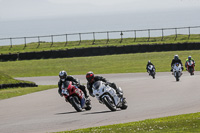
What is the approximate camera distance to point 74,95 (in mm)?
19141

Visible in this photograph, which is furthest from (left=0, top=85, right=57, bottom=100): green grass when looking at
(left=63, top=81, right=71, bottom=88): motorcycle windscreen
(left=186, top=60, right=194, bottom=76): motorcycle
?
(left=186, top=60, right=194, bottom=76): motorcycle

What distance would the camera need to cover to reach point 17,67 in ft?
176

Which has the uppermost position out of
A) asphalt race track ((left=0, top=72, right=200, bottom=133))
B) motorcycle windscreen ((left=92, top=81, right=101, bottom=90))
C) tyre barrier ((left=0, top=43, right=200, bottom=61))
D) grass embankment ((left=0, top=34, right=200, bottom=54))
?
grass embankment ((left=0, top=34, right=200, bottom=54))

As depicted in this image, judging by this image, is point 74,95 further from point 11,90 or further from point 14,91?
point 11,90

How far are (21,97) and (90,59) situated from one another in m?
28.5

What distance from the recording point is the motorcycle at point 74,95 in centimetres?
1898

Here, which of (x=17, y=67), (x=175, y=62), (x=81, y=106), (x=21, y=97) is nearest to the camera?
(x=81, y=106)

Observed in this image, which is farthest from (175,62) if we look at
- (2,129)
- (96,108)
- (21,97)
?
(2,129)

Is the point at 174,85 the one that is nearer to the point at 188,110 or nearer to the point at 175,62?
the point at 175,62

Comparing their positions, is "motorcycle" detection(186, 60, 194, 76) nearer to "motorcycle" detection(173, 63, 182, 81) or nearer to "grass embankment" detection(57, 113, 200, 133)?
"motorcycle" detection(173, 63, 182, 81)

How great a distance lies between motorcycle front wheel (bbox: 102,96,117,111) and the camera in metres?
18.3

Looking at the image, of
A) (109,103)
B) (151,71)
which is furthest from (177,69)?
(109,103)

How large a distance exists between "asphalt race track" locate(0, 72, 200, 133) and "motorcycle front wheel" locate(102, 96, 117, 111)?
237mm

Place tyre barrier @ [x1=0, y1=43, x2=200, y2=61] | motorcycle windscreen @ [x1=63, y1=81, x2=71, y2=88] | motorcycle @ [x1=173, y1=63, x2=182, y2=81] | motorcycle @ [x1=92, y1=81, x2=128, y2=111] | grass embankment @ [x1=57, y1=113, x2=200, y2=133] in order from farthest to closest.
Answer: tyre barrier @ [x1=0, y1=43, x2=200, y2=61]
motorcycle @ [x1=173, y1=63, x2=182, y2=81]
motorcycle windscreen @ [x1=63, y1=81, x2=71, y2=88]
motorcycle @ [x1=92, y1=81, x2=128, y2=111]
grass embankment @ [x1=57, y1=113, x2=200, y2=133]
